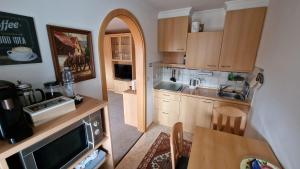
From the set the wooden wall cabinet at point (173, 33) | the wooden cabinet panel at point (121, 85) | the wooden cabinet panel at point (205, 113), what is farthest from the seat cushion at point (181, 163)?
the wooden cabinet panel at point (121, 85)

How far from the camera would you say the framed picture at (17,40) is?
2.76 feet

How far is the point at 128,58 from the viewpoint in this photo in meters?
4.50

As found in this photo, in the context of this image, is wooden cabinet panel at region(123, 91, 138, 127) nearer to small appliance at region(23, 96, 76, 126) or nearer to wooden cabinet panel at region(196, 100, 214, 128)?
wooden cabinet panel at region(196, 100, 214, 128)

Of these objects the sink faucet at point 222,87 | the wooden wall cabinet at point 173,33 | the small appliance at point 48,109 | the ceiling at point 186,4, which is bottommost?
the sink faucet at point 222,87

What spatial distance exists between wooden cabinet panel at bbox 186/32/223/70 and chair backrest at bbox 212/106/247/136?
941 mm

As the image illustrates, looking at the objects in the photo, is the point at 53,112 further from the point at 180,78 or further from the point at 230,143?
the point at 180,78

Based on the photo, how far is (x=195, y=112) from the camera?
8.39ft

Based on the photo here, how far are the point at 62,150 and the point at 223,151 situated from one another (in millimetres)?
1337

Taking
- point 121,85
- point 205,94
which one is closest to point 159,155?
point 205,94

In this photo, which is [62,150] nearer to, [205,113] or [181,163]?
[181,163]

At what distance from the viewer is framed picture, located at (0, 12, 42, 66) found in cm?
84

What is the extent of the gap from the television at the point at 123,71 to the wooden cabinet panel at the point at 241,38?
10.2ft

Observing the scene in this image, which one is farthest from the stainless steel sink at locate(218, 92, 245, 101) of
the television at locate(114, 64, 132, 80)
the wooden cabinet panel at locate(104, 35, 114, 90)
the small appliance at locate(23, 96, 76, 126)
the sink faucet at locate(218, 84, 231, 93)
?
the wooden cabinet panel at locate(104, 35, 114, 90)

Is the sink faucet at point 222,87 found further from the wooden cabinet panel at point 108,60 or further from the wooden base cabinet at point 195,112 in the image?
the wooden cabinet panel at point 108,60
